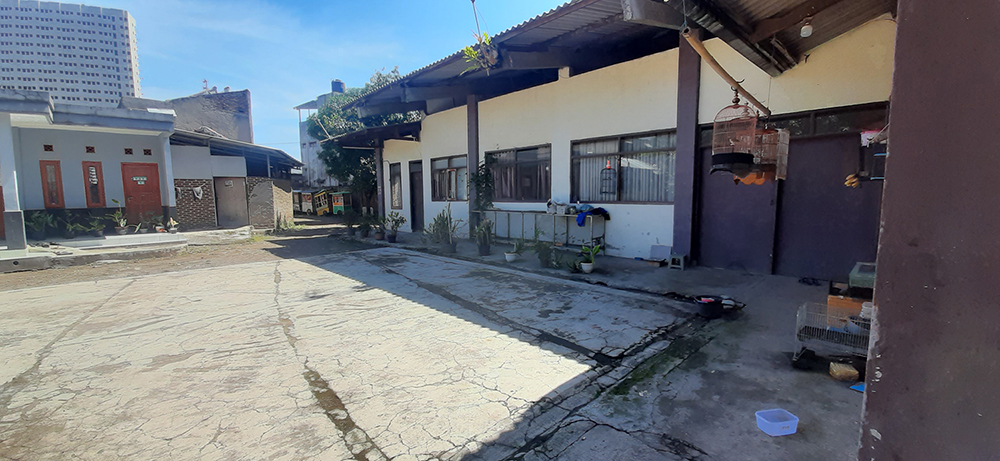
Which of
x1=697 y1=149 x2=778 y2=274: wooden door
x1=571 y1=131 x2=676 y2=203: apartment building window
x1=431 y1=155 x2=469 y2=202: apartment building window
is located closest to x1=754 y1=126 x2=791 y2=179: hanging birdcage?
x1=697 y1=149 x2=778 y2=274: wooden door

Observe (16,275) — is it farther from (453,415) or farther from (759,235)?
(759,235)

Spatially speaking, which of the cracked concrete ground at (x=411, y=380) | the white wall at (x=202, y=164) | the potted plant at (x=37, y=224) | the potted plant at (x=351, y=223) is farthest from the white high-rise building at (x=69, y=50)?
the cracked concrete ground at (x=411, y=380)

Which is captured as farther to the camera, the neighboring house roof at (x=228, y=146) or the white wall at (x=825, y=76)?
the neighboring house roof at (x=228, y=146)

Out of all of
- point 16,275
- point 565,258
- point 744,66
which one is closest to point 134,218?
point 16,275

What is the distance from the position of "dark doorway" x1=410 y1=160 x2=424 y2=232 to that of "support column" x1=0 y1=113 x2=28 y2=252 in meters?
9.26

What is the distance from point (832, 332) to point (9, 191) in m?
14.7

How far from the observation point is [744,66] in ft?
20.7

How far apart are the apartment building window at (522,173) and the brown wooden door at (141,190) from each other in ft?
38.0

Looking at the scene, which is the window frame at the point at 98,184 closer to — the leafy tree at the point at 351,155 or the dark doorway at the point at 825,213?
the leafy tree at the point at 351,155

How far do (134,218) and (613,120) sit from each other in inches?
600

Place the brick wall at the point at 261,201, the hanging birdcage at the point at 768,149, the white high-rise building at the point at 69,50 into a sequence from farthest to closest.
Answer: the white high-rise building at the point at 69,50, the brick wall at the point at 261,201, the hanging birdcage at the point at 768,149

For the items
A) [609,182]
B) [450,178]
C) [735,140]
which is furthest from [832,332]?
[450,178]

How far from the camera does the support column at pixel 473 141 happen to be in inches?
440

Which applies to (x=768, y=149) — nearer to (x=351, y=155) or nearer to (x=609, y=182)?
(x=609, y=182)
